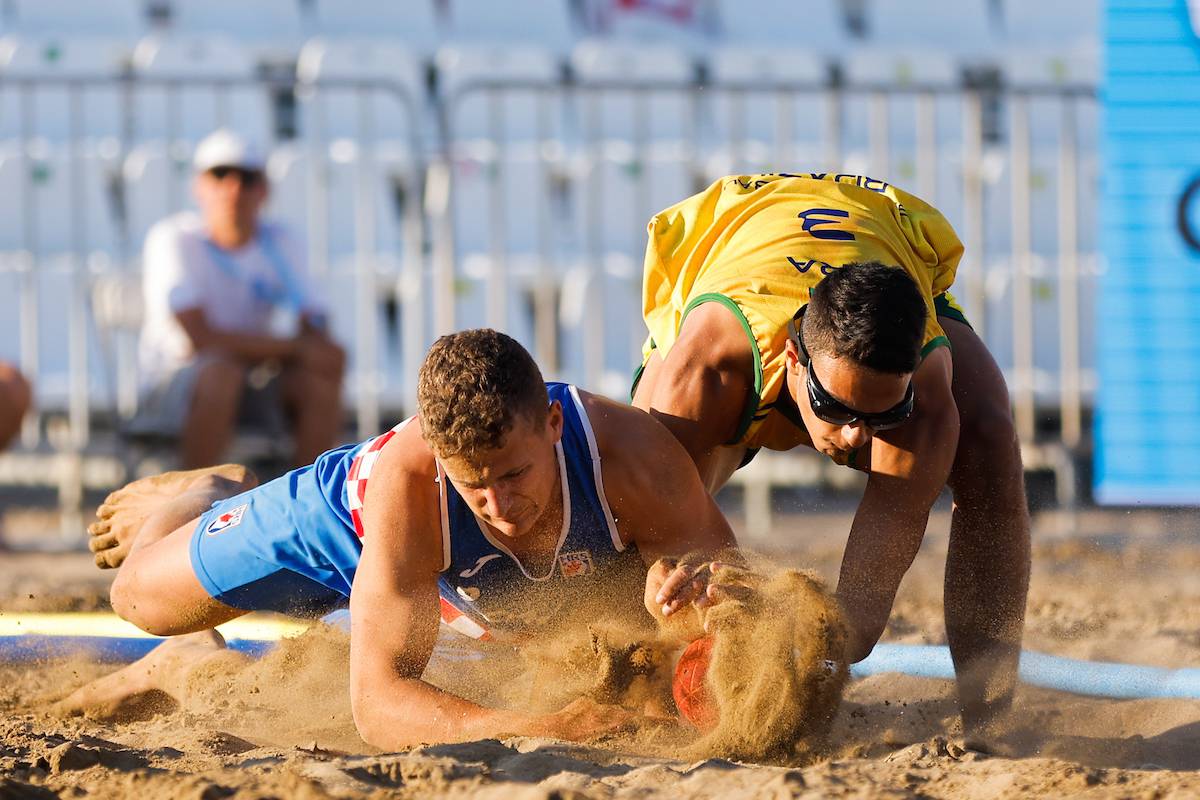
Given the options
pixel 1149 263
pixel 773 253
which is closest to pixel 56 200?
pixel 1149 263

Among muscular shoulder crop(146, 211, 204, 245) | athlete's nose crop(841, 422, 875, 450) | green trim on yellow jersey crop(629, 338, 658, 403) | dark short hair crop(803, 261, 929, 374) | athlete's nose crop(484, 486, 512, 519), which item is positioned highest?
muscular shoulder crop(146, 211, 204, 245)

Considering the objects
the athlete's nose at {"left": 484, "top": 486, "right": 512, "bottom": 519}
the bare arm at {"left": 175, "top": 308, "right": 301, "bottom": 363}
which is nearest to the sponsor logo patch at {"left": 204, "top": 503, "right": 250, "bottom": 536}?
the athlete's nose at {"left": 484, "top": 486, "right": 512, "bottom": 519}

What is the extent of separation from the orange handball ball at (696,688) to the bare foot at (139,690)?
1813mm

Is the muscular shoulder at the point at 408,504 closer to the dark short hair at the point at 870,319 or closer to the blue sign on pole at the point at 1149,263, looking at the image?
the dark short hair at the point at 870,319

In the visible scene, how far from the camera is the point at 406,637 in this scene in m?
3.60

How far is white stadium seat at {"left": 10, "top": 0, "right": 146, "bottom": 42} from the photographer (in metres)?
11.5

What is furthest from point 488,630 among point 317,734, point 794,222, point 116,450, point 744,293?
point 116,450

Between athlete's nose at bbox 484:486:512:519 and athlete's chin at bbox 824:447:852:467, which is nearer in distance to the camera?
athlete's nose at bbox 484:486:512:519

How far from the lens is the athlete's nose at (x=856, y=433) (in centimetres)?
364

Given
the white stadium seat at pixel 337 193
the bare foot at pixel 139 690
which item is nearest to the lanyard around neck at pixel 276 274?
the white stadium seat at pixel 337 193

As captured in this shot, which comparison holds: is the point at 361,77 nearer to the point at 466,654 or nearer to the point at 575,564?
the point at 466,654

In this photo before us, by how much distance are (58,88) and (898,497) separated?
22.1 ft

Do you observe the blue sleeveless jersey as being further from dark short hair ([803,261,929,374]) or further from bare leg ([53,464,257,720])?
dark short hair ([803,261,929,374])

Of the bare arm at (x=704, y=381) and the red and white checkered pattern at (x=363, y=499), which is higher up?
the bare arm at (x=704, y=381)
